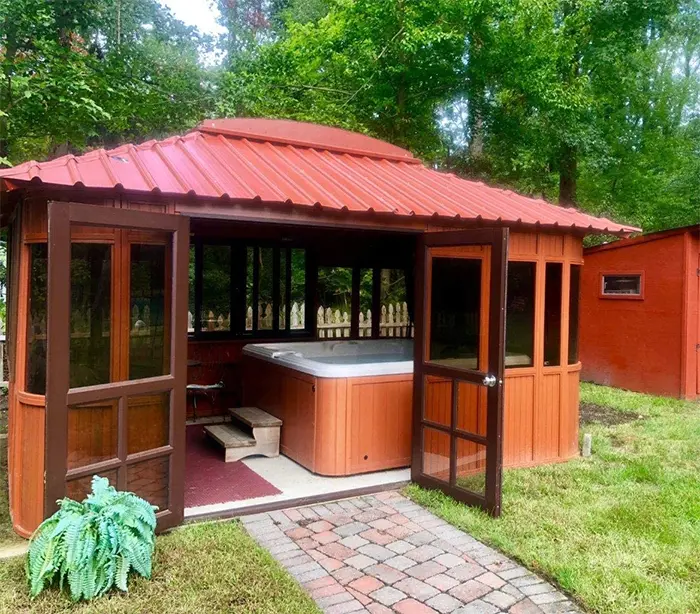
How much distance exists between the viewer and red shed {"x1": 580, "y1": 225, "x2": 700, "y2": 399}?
26.9ft

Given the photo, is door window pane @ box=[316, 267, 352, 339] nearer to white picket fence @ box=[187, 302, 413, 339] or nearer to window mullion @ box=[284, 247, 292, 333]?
white picket fence @ box=[187, 302, 413, 339]

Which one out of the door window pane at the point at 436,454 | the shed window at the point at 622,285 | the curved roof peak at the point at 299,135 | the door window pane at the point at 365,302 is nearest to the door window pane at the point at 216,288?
the curved roof peak at the point at 299,135

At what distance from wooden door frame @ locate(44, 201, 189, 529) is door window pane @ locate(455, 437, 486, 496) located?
6.17 ft

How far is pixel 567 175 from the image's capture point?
13.1 meters

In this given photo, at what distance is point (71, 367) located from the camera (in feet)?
10.00

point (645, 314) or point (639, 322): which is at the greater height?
point (645, 314)

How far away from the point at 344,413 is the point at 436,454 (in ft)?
2.54

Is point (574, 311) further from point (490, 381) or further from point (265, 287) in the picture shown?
point (265, 287)

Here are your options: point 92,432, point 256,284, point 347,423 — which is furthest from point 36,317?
point 256,284

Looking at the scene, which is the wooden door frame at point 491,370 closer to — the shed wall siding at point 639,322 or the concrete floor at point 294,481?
the concrete floor at point 294,481

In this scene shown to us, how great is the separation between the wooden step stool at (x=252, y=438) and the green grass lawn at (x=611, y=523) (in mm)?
1346

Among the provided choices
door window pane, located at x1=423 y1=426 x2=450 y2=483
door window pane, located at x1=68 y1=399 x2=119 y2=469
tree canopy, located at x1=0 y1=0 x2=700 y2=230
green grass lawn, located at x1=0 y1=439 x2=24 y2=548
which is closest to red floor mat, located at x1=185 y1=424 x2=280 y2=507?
door window pane, located at x1=68 y1=399 x2=119 y2=469

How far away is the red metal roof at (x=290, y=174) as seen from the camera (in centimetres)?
350

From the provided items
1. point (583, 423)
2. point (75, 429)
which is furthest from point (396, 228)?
point (583, 423)
